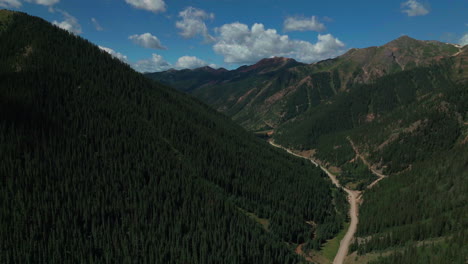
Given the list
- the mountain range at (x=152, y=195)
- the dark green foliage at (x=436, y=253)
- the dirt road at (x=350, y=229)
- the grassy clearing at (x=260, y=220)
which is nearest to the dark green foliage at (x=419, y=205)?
the mountain range at (x=152, y=195)

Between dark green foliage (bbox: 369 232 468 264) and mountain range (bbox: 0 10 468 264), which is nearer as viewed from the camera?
dark green foliage (bbox: 369 232 468 264)

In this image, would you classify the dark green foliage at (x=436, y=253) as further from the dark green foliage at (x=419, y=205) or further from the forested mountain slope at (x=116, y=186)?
the forested mountain slope at (x=116, y=186)

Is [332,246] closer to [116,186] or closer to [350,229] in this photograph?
[350,229]

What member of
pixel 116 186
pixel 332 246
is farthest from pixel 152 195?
pixel 332 246

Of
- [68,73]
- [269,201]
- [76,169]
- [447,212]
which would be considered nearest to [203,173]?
[269,201]

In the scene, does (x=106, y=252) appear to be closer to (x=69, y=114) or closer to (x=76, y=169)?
(x=76, y=169)

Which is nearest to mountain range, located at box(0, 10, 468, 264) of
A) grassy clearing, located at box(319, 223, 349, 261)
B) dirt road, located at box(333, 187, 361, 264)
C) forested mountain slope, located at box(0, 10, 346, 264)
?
grassy clearing, located at box(319, 223, 349, 261)

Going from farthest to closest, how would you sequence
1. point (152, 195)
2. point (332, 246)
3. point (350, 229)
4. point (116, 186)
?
point (350, 229), point (332, 246), point (152, 195), point (116, 186)

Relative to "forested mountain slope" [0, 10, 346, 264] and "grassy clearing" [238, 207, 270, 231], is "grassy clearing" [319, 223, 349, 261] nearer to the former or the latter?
"forested mountain slope" [0, 10, 346, 264]

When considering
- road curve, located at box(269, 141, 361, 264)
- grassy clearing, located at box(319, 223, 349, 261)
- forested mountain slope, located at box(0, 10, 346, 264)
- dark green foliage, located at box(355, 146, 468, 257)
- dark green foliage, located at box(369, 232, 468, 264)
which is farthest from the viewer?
grassy clearing, located at box(319, 223, 349, 261)

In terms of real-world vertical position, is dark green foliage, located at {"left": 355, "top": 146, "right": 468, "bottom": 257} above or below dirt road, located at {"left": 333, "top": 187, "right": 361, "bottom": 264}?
above
